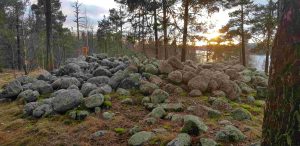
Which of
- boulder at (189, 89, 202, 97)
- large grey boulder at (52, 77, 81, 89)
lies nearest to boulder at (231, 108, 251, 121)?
boulder at (189, 89, 202, 97)

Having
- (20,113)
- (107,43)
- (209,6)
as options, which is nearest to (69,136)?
(20,113)

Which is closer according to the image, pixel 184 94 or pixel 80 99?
pixel 80 99

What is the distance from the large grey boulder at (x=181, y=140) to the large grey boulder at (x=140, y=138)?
737mm

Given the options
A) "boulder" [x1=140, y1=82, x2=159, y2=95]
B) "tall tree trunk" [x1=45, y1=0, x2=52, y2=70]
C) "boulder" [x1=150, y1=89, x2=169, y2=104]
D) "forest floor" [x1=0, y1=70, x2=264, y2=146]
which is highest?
"tall tree trunk" [x1=45, y1=0, x2=52, y2=70]

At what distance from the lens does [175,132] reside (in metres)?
7.55

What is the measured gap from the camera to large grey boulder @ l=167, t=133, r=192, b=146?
659cm

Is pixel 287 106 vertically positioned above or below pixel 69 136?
above

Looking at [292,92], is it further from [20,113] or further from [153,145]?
[20,113]

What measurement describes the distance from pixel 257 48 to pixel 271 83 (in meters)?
28.0

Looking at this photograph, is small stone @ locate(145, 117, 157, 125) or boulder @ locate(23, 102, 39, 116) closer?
small stone @ locate(145, 117, 157, 125)

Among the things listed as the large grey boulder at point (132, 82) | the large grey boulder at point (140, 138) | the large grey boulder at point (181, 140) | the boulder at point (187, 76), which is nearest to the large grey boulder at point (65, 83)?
the large grey boulder at point (132, 82)

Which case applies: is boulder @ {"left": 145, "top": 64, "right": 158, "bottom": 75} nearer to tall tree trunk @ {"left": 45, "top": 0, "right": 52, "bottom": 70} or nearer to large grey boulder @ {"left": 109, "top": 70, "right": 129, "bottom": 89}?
large grey boulder @ {"left": 109, "top": 70, "right": 129, "bottom": 89}

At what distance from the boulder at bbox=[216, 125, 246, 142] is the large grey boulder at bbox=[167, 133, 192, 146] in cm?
73

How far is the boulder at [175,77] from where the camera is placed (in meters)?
11.3
